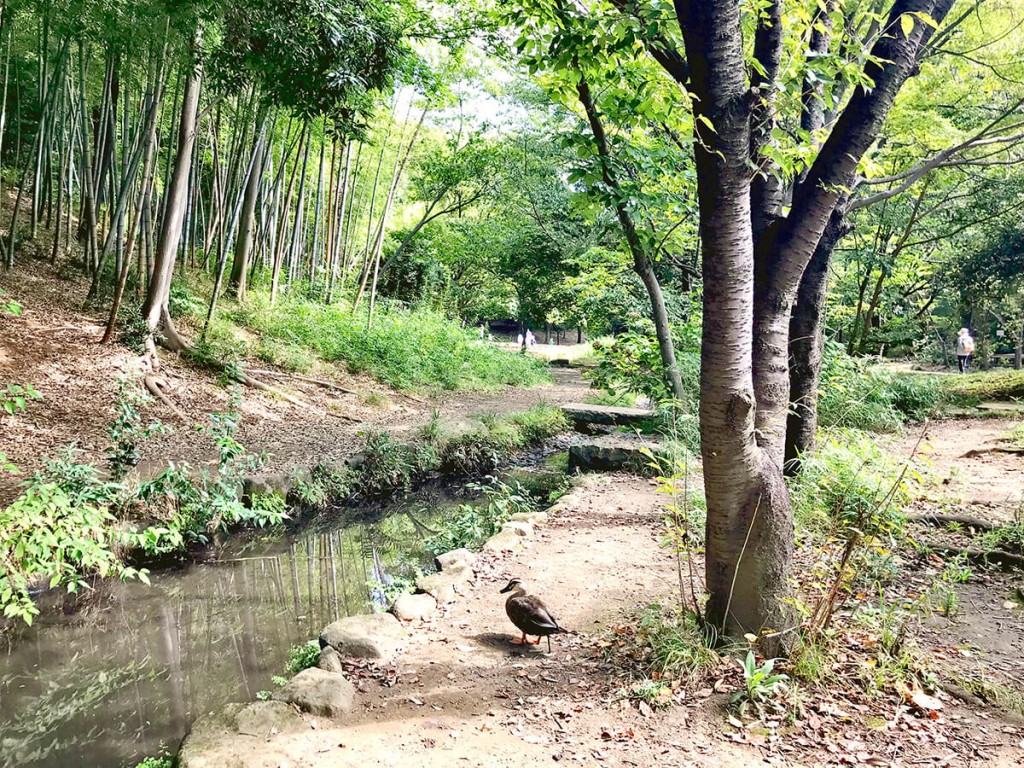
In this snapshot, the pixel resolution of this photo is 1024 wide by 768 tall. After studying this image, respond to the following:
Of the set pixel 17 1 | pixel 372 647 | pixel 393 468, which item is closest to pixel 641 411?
pixel 393 468

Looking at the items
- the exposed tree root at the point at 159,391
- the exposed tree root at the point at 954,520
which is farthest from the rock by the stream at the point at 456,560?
the exposed tree root at the point at 159,391

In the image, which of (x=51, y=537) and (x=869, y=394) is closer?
(x=51, y=537)

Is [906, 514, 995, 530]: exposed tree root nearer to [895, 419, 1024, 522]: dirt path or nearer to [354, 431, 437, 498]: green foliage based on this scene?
[895, 419, 1024, 522]: dirt path

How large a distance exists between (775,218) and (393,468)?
455 cm

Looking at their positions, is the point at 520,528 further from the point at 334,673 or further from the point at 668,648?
the point at 668,648

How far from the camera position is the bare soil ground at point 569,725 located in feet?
6.30

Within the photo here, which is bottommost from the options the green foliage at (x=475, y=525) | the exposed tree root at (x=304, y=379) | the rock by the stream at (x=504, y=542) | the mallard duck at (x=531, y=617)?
the green foliage at (x=475, y=525)

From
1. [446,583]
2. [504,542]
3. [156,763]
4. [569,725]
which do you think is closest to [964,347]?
[504,542]

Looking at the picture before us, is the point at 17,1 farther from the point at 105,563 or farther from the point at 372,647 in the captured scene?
the point at 372,647

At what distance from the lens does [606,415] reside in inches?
347

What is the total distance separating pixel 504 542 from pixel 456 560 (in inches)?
20.3

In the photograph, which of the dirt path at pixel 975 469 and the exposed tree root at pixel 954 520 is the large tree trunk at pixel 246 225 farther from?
the exposed tree root at pixel 954 520

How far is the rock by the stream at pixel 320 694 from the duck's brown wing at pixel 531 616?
0.74 meters

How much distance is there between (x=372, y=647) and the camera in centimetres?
276
